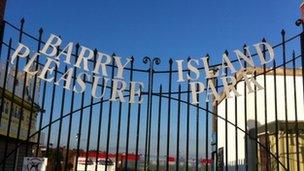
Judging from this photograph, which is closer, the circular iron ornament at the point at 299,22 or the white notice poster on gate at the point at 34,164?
the white notice poster on gate at the point at 34,164

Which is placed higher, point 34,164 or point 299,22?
point 299,22

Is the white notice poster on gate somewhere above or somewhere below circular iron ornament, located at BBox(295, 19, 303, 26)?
below

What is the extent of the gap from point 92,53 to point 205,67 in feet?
6.07

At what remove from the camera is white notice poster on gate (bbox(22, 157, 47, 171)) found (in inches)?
285

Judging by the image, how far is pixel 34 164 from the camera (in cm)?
725

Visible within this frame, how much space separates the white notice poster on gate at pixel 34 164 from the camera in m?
7.23

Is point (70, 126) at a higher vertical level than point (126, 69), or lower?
lower

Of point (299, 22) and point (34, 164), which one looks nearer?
point (34, 164)

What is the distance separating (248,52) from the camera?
7.71 m

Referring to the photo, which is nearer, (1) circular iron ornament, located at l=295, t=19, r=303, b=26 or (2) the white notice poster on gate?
(2) the white notice poster on gate

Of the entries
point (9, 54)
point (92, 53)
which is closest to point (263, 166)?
point (92, 53)

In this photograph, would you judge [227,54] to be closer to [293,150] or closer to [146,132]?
[146,132]

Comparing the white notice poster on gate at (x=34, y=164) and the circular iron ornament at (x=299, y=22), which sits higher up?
the circular iron ornament at (x=299, y=22)

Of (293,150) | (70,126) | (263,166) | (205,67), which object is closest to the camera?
(70,126)
